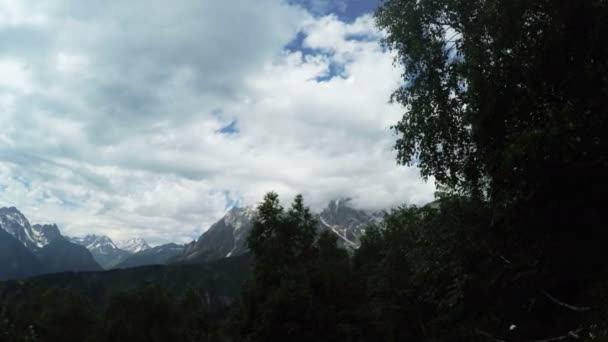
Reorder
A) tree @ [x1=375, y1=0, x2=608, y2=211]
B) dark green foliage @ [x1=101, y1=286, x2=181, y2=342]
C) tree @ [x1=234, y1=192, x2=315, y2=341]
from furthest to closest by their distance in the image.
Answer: dark green foliage @ [x1=101, y1=286, x2=181, y2=342] < tree @ [x1=234, y1=192, x2=315, y2=341] < tree @ [x1=375, y1=0, x2=608, y2=211]

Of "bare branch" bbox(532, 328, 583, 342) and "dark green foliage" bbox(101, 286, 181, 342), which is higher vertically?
"bare branch" bbox(532, 328, 583, 342)

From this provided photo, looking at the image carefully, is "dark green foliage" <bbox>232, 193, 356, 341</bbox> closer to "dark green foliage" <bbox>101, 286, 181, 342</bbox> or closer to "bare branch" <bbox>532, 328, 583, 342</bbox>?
"bare branch" <bbox>532, 328, 583, 342</bbox>

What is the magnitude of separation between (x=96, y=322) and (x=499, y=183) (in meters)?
89.1

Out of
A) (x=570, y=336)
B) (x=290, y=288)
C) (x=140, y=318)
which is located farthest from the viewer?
(x=140, y=318)

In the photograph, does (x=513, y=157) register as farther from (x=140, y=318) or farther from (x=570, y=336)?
(x=140, y=318)

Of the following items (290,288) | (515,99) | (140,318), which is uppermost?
(515,99)

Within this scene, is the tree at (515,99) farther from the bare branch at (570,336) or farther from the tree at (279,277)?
the tree at (279,277)

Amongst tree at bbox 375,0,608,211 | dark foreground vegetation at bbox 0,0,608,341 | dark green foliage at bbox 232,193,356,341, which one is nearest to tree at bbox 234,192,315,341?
dark green foliage at bbox 232,193,356,341

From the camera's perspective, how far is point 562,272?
56.6 ft

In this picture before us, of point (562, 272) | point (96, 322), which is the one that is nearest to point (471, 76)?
point (562, 272)

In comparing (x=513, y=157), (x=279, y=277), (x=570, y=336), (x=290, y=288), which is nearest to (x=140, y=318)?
(x=279, y=277)

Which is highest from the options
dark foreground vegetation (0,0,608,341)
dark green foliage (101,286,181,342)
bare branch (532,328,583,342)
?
dark foreground vegetation (0,0,608,341)

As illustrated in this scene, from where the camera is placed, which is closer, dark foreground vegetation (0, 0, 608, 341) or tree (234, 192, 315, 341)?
dark foreground vegetation (0, 0, 608, 341)

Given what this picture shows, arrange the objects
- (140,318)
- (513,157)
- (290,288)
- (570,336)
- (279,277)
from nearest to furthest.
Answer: (513,157) < (570,336) < (290,288) < (279,277) < (140,318)
